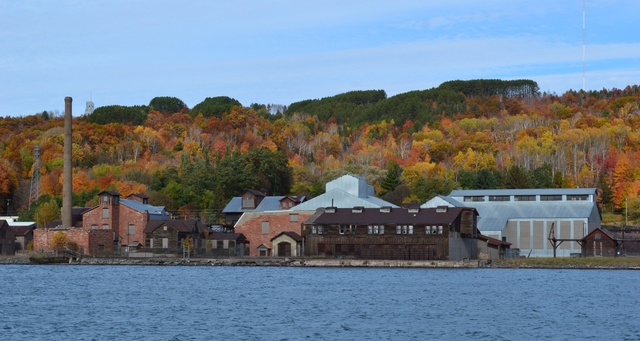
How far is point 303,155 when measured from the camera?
17762 cm

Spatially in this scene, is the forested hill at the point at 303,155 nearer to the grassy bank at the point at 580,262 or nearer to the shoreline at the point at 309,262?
the shoreline at the point at 309,262

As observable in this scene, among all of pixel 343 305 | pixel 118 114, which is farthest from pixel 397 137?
pixel 343 305

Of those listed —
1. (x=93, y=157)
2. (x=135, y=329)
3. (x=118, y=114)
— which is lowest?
(x=135, y=329)

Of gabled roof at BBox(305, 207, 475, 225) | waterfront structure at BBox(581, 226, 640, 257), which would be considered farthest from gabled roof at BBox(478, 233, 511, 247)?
waterfront structure at BBox(581, 226, 640, 257)

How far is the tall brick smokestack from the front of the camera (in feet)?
307

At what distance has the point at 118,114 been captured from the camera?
18938 cm

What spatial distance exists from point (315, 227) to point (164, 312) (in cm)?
4223

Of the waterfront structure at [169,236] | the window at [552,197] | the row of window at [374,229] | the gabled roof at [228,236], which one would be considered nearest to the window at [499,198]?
the window at [552,197]

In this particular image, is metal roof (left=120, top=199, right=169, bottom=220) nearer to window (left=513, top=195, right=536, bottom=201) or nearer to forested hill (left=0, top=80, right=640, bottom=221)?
forested hill (left=0, top=80, right=640, bottom=221)

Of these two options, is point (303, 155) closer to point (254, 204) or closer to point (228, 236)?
point (254, 204)

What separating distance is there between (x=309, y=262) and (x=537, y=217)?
2613cm

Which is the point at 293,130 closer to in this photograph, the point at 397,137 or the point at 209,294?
the point at 397,137

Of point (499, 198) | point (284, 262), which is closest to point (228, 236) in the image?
point (284, 262)

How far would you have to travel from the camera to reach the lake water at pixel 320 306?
35.4 metres
